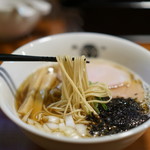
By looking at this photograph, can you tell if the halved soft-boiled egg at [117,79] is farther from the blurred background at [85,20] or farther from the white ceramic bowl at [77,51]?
the blurred background at [85,20]

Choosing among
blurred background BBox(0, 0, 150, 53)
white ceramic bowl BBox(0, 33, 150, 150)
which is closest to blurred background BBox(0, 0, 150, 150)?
blurred background BBox(0, 0, 150, 53)

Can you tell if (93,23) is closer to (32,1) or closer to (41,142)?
(32,1)

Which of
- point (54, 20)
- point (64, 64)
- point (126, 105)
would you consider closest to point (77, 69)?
point (64, 64)

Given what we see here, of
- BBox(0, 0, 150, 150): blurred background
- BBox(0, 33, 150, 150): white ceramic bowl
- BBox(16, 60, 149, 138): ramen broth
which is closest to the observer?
BBox(16, 60, 149, 138): ramen broth

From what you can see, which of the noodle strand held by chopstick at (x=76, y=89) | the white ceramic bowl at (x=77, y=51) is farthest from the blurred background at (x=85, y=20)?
the noodle strand held by chopstick at (x=76, y=89)

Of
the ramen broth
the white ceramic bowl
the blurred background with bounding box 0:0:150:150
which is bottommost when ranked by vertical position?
the ramen broth

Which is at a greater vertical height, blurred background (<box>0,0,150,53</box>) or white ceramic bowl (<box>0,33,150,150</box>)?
blurred background (<box>0,0,150,53</box>)

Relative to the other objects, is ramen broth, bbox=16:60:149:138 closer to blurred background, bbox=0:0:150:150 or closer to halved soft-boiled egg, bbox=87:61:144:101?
halved soft-boiled egg, bbox=87:61:144:101
